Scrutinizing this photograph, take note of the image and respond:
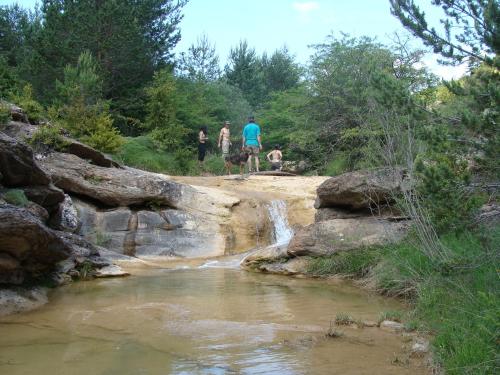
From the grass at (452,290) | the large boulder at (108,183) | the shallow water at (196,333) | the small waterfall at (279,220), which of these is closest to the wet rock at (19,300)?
the shallow water at (196,333)

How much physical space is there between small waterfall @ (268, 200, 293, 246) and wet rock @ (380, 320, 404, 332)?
6.94 metres

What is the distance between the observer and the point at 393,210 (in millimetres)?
10180

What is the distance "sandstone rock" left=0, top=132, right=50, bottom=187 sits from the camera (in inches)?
299

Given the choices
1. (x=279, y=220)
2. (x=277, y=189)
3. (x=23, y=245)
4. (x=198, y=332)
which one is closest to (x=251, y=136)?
(x=277, y=189)

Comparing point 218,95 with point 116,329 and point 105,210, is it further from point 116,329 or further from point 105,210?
point 116,329

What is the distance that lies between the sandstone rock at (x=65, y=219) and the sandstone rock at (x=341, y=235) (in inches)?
161

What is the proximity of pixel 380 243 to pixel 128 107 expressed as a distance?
17308 mm

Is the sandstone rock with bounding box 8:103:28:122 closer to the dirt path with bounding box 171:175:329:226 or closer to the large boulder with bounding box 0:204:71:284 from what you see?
the dirt path with bounding box 171:175:329:226

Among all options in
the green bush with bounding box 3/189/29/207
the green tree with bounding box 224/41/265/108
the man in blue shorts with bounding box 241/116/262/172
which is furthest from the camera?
the green tree with bounding box 224/41/265/108

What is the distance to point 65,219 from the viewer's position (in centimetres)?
1028

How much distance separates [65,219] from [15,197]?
8.98ft

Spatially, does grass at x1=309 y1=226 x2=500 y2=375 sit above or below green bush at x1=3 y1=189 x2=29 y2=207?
below

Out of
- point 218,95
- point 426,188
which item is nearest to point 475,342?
point 426,188

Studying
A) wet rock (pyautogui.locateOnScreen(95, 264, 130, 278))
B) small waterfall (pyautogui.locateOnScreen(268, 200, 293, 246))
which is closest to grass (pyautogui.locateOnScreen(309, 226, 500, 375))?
wet rock (pyautogui.locateOnScreen(95, 264, 130, 278))
